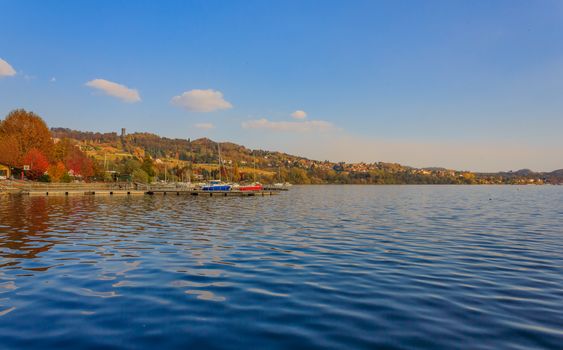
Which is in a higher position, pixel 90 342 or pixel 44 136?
pixel 44 136

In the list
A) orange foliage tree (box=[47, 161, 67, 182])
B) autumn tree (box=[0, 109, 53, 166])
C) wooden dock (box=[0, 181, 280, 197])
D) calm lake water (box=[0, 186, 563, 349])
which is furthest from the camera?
orange foliage tree (box=[47, 161, 67, 182])

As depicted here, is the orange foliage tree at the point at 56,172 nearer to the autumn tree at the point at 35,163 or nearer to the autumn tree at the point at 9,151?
the autumn tree at the point at 35,163

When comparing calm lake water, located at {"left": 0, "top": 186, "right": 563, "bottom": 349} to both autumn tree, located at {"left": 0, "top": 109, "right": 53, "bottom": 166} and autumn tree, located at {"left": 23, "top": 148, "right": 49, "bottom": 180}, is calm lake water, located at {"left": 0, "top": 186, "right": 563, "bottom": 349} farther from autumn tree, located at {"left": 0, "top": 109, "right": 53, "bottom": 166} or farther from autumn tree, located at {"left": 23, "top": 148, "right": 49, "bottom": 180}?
autumn tree, located at {"left": 0, "top": 109, "right": 53, "bottom": 166}

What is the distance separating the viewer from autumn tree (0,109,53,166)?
91438mm

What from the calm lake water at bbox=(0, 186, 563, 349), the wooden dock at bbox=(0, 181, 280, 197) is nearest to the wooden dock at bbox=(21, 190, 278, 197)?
the wooden dock at bbox=(0, 181, 280, 197)

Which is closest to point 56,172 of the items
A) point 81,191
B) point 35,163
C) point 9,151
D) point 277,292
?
point 35,163

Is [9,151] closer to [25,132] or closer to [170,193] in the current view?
[25,132]

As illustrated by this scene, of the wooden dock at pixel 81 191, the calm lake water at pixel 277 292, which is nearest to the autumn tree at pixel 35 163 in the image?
the wooden dock at pixel 81 191

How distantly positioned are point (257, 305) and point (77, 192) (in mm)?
76733

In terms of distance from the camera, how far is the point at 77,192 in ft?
250

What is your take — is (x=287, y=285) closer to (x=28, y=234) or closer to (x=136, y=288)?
(x=136, y=288)

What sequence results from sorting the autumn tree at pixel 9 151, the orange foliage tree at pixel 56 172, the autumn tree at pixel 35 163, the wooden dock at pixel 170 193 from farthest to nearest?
the orange foliage tree at pixel 56 172 < the autumn tree at pixel 35 163 < the autumn tree at pixel 9 151 < the wooden dock at pixel 170 193

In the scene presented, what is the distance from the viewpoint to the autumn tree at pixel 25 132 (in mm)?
91438

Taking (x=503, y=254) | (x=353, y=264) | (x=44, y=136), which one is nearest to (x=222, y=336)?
(x=353, y=264)
